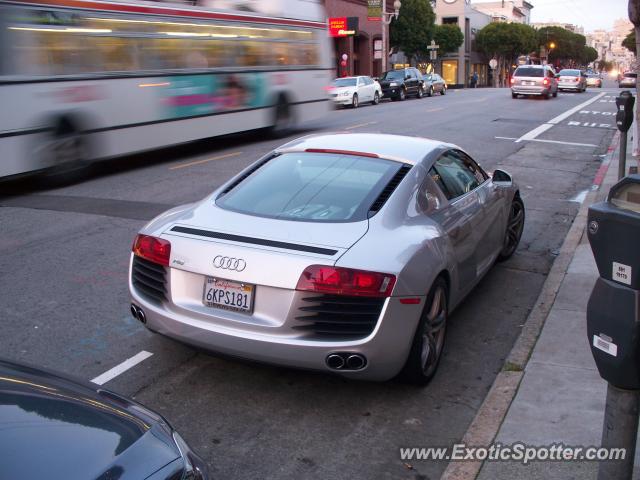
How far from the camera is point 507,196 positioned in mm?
7168

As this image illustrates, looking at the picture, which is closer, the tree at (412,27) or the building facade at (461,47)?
the tree at (412,27)

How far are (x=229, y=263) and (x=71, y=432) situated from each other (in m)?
1.86

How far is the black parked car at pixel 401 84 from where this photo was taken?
1499 inches

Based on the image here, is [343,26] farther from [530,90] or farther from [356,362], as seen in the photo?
[356,362]

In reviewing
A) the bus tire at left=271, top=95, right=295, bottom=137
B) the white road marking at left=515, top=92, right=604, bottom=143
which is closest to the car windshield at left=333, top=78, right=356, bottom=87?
the white road marking at left=515, top=92, right=604, bottom=143

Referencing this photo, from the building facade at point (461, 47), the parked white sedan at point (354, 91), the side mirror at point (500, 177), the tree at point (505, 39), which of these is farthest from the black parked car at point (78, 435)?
the tree at point (505, 39)

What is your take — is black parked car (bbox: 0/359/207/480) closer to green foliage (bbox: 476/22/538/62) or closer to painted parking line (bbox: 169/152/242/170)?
painted parking line (bbox: 169/152/242/170)

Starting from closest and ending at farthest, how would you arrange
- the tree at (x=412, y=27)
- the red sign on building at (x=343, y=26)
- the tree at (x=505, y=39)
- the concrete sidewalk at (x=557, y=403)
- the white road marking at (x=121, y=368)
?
the concrete sidewalk at (x=557, y=403), the white road marking at (x=121, y=368), the red sign on building at (x=343, y=26), the tree at (x=412, y=27), the tree at (x=505, y=39)

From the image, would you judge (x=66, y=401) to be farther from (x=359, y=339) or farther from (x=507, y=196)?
(x=507, y=196)

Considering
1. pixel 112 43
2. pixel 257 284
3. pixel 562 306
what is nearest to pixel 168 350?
pixel 257 284

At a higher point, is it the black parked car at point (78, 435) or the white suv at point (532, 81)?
the white suv at point (532, 81)

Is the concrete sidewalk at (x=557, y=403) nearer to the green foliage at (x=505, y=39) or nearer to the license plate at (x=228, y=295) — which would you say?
the license plate at (x=228, y=295)

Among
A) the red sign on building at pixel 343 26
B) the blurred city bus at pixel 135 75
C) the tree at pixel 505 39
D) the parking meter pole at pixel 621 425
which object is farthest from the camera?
the tree at pixel 505 39

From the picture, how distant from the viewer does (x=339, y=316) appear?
4207 millimetres
